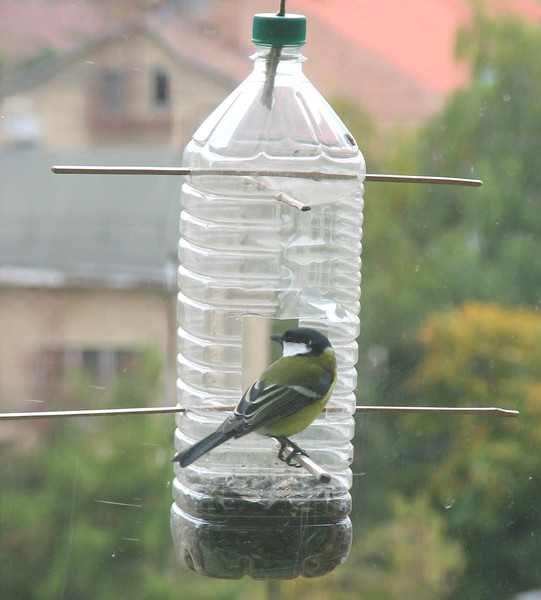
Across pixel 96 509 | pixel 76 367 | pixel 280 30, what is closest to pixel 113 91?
pixel 76 367

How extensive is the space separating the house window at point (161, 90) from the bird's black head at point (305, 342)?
2.29m

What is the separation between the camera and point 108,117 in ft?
11.7

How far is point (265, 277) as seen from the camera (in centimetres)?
146

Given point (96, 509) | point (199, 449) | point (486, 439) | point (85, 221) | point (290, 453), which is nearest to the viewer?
point (199, 449)

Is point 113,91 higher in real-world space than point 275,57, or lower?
lower

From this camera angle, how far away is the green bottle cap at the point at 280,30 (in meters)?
1.26

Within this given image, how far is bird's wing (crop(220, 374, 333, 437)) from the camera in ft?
4.08

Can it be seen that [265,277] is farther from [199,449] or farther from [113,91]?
[113,91]

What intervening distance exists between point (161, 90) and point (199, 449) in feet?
8.10

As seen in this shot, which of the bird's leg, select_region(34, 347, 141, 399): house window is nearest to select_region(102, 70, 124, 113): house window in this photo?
select_region(34, 347, 141, 399): house window

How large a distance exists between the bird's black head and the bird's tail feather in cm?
16

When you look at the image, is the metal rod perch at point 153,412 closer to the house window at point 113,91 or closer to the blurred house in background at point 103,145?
the blurred house in background at point 103,145

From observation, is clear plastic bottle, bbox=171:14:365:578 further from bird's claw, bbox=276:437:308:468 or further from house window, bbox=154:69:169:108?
house window, bbox=154:69:169:108

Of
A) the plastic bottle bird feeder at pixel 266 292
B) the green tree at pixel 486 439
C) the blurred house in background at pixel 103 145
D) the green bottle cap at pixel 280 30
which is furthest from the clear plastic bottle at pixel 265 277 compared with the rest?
the green tree at pixel 486 439
